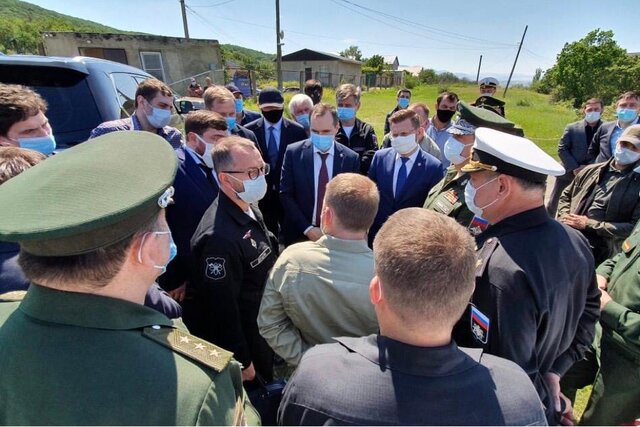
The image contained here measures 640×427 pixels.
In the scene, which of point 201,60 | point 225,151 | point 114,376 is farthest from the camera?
point 201,60

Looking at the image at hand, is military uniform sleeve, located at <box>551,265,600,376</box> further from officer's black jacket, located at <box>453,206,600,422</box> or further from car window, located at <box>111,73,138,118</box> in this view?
car window, located at <box>111,73,138,118</box>

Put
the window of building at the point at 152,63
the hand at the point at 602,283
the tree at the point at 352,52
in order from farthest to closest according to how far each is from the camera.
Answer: the tree at the point at 352,52
the window of building at the point at 152,63
the hand at the point at 602,283

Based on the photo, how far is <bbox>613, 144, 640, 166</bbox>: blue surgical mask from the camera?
3.12 meters

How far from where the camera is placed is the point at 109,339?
0.89 m

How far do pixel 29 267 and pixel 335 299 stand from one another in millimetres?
1181

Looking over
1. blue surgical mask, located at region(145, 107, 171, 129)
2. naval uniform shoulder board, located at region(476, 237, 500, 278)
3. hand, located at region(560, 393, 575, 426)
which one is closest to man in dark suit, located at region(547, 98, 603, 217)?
hand, located at region(560, 393, 575, 426)

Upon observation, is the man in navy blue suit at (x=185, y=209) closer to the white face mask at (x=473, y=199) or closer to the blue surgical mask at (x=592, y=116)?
the white face mask at (x=473, y=199)

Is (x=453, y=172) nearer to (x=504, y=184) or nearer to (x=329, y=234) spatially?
(x=504, y=184)

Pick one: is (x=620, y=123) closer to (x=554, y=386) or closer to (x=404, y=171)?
(x=404, y=171)

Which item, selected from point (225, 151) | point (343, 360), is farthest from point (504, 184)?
point (225, 151)

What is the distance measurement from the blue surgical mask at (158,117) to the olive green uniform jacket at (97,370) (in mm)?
2986

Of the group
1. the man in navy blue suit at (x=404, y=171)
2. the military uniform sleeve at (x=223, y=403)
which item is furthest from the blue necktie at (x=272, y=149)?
the military uniform sleeve at (x=223, y=403)

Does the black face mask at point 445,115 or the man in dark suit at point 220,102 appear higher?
the man in dark suit at point 220,102

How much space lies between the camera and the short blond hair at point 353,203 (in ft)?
5.65
